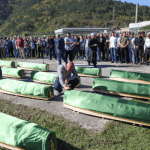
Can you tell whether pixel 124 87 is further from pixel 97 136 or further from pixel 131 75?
pixel 97 136

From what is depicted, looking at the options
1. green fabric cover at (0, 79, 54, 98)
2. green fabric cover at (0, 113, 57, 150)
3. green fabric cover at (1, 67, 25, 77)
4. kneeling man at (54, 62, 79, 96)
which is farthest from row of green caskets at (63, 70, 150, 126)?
green fabric cover at (1, 67, 25, 77)

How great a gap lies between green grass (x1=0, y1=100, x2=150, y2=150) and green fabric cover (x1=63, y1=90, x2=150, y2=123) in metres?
0.27

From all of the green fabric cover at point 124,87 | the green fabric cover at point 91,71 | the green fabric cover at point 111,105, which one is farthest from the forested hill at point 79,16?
the green fabric cover at point 111,105

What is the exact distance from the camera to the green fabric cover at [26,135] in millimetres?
2979

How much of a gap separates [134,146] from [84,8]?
126 meters

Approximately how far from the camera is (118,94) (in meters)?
5.59

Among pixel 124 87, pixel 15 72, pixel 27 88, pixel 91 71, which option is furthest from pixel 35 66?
pixel 124 87

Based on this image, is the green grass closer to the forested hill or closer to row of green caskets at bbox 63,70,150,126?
row of green caskets at bbox 63,70,150,126

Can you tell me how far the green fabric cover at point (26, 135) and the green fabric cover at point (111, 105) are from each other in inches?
61.1

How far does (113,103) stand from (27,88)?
10.0 ft

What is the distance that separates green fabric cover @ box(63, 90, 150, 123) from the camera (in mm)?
3810

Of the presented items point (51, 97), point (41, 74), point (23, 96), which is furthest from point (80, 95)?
point (41, 74)

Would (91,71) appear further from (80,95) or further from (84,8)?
(84,8)

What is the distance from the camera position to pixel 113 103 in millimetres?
4141
